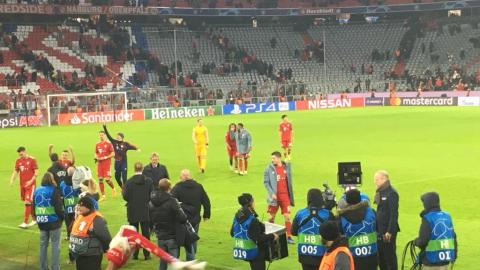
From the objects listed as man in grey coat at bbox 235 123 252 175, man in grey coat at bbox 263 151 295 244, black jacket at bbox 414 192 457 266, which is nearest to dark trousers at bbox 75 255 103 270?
black jacket at bbox 414 192 457 266

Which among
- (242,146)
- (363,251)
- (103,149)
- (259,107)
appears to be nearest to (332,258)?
(363,251)

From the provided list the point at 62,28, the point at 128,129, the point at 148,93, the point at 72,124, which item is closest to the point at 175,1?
the point at 62,28

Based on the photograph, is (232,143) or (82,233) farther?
(232,143)

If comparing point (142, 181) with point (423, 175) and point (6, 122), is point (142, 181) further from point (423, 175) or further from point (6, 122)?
point (6, 122)

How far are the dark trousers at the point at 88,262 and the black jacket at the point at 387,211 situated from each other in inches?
163

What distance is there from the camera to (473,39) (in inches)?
3115

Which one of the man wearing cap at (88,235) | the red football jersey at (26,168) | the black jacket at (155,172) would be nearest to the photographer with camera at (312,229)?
the man wearing cap at (88,235)

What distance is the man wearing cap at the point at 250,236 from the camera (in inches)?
436

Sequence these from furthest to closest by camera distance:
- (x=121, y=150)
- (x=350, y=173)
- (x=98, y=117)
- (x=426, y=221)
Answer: (x=98, y=117) < (x=121, y=150) < (x=350, y=173) < (x=426, y=221)

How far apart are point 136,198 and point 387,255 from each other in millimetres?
4949

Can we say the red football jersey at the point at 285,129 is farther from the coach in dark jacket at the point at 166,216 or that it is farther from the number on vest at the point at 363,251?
the number on vest at the point at 363,251

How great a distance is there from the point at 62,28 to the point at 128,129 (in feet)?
88.1

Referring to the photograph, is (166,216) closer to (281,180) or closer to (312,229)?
(312,229)

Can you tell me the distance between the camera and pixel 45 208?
42.9 feet
